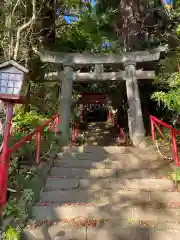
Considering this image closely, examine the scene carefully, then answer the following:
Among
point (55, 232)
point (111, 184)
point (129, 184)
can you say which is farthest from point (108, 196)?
point (55, 232)

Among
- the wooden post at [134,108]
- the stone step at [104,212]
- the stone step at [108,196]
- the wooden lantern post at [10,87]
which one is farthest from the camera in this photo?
the wooden post at [134,108]

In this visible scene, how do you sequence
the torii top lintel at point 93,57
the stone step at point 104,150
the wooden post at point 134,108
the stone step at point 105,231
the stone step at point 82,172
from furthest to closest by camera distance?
the torii top lintel at point 93,57
the wooden post at point 134,108
the stone step at point 104,150
the stone step at point 82,172
the stone step at point 105,231

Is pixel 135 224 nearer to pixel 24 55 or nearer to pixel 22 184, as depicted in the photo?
pixel 22 184

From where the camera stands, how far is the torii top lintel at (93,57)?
9.71 m

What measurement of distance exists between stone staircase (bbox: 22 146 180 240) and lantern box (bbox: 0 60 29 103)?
6.01ft

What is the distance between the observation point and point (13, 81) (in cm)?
402

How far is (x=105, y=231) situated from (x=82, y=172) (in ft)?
6.56

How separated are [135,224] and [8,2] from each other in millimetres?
7447

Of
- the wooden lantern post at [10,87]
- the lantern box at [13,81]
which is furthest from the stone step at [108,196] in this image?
the lantern box at [13,81]

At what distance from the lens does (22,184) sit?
4531mm

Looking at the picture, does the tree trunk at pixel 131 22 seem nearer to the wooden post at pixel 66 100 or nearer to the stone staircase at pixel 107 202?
the wooden post at pixel 66 100

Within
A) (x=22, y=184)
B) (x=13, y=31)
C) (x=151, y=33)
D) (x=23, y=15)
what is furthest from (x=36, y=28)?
(x=22, y=184)

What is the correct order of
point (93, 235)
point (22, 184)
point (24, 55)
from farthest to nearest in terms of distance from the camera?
1. point (24, 55)
2. point (22, 184)
3. point (93, 235)

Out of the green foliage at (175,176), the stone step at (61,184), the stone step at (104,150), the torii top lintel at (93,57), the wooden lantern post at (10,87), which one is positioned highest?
the torii top lintel at (93,57)
